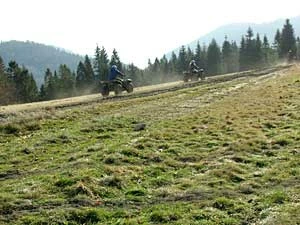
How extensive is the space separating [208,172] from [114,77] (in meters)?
31.1

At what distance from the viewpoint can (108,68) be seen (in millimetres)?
127188

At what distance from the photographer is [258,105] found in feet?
103

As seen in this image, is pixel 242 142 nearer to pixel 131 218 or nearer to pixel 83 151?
pixel 83 151

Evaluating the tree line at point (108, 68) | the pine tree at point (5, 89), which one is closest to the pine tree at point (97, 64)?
the tree line at point (108, 68)

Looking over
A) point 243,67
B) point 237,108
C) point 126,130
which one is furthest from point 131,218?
point 243,67

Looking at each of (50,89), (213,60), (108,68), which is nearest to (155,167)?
(50,89)

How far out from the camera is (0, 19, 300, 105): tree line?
112m

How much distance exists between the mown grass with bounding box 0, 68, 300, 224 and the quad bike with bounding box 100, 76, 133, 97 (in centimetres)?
1590

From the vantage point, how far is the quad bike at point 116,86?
154 ft

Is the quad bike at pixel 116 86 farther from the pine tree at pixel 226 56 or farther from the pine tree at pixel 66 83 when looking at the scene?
the pine tree at pixel 226 56

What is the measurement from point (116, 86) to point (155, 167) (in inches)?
1183

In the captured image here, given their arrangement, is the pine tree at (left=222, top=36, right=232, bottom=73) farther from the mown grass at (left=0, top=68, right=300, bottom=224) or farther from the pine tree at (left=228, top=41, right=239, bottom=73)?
the mown grass at (left=0, top=68, right=300, bottom=224)

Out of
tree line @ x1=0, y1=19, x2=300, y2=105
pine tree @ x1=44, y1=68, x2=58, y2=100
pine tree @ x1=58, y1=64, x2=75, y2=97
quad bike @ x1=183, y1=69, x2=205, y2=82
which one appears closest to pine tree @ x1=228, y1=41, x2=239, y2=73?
tree line @ x1=0, y1=19, x2=300, y2=105

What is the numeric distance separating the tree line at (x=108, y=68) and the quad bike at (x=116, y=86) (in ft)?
178
